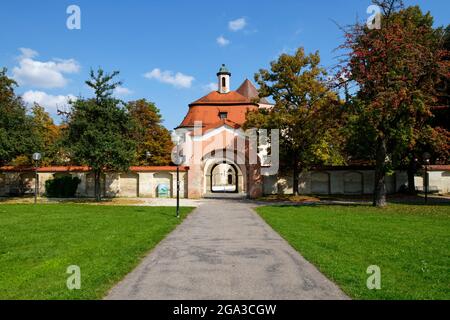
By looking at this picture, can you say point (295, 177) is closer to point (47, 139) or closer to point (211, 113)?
point (211, 113)

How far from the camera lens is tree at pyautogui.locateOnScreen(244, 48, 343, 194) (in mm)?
26938

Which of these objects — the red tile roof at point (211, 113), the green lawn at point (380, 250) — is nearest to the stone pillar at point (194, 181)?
the green lawn at point (380, 250)

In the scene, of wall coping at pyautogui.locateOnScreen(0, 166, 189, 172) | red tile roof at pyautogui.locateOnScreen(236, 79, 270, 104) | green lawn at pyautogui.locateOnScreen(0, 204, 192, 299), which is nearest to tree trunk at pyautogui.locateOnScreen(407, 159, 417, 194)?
wall coping at pyautogui.locateOnScreen(0, 166, 189, 172)

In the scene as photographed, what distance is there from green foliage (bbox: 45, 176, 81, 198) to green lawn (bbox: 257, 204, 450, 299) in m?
21.3

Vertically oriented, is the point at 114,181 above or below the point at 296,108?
below

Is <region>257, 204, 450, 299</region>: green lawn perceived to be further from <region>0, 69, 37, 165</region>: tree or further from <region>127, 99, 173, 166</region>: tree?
<region>127, 99, 173, 166</region>: tree

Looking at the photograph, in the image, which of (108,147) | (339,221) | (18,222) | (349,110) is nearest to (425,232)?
(339,221)

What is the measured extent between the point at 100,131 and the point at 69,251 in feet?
57.7

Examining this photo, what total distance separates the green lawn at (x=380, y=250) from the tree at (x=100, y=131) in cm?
1350

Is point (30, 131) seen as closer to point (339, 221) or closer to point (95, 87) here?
point (95, 87)

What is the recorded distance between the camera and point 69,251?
8.96 m

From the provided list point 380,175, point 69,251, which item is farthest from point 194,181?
point 69,251

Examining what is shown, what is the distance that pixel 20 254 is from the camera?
8.67 metres
